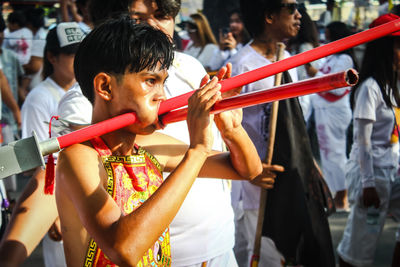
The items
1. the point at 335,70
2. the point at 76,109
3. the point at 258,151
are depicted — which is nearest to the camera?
the point at 76,109

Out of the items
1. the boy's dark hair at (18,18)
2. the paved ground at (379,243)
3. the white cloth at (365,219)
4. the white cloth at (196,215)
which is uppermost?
the white cloth at (196,215)

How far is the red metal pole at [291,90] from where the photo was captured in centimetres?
146

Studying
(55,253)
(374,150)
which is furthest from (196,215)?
(374,150)

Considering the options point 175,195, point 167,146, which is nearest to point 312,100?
point 167,146

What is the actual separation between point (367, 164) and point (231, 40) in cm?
337

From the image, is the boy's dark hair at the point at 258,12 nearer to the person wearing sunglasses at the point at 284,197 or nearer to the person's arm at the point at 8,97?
the person wearing sunglasses at the point at 284,197

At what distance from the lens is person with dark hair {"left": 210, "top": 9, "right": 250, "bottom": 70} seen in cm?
710

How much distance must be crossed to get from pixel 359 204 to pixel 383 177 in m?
0.24

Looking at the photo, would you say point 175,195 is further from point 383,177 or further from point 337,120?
point 337,120

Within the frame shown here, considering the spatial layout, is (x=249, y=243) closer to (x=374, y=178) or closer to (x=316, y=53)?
(x=374, y=178)

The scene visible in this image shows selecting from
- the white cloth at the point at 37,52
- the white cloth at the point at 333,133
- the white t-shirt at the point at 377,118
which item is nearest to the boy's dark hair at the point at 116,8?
the white t-shirt at the point at 377,118

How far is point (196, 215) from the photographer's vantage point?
2.29m

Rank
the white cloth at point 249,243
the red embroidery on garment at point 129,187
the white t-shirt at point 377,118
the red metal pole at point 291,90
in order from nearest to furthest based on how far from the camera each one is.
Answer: the red metal pole at point 291,90, the red embroidery on garment at point 129,187, the white cloth at point 249,243, the white t-shirt at point 377,118

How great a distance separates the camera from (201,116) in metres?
1.62
